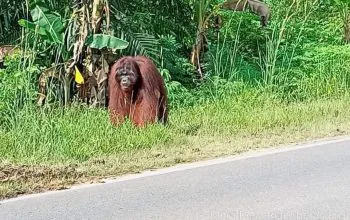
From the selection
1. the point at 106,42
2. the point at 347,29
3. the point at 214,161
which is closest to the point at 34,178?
the point at 214,161

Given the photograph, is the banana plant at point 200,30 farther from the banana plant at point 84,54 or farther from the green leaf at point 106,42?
the green leaf at point 106,42

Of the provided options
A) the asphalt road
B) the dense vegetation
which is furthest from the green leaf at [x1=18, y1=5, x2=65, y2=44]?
the asphalt road

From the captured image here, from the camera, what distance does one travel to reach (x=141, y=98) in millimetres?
8898

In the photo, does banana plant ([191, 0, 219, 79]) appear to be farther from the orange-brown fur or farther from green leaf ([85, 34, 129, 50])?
→ the orange-brown fur

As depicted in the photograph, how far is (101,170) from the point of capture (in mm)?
6613

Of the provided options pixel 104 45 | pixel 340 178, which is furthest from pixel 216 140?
pixel 104 45

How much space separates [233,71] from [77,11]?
3.95m

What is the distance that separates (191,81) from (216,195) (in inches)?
290

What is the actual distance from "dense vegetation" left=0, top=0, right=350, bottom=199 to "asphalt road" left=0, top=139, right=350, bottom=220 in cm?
59

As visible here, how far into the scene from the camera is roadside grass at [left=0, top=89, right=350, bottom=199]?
6445mm

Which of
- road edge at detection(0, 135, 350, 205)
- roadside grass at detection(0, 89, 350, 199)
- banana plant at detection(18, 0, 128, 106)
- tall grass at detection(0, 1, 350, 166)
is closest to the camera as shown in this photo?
road edge at detection(0, 135, 350, 205)

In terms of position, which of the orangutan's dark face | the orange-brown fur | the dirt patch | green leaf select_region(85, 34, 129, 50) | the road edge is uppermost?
green leaf select_region(85, 34, 129, 50)

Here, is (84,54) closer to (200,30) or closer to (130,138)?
(130,138)

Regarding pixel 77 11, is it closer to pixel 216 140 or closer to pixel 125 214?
pixel 216 140
